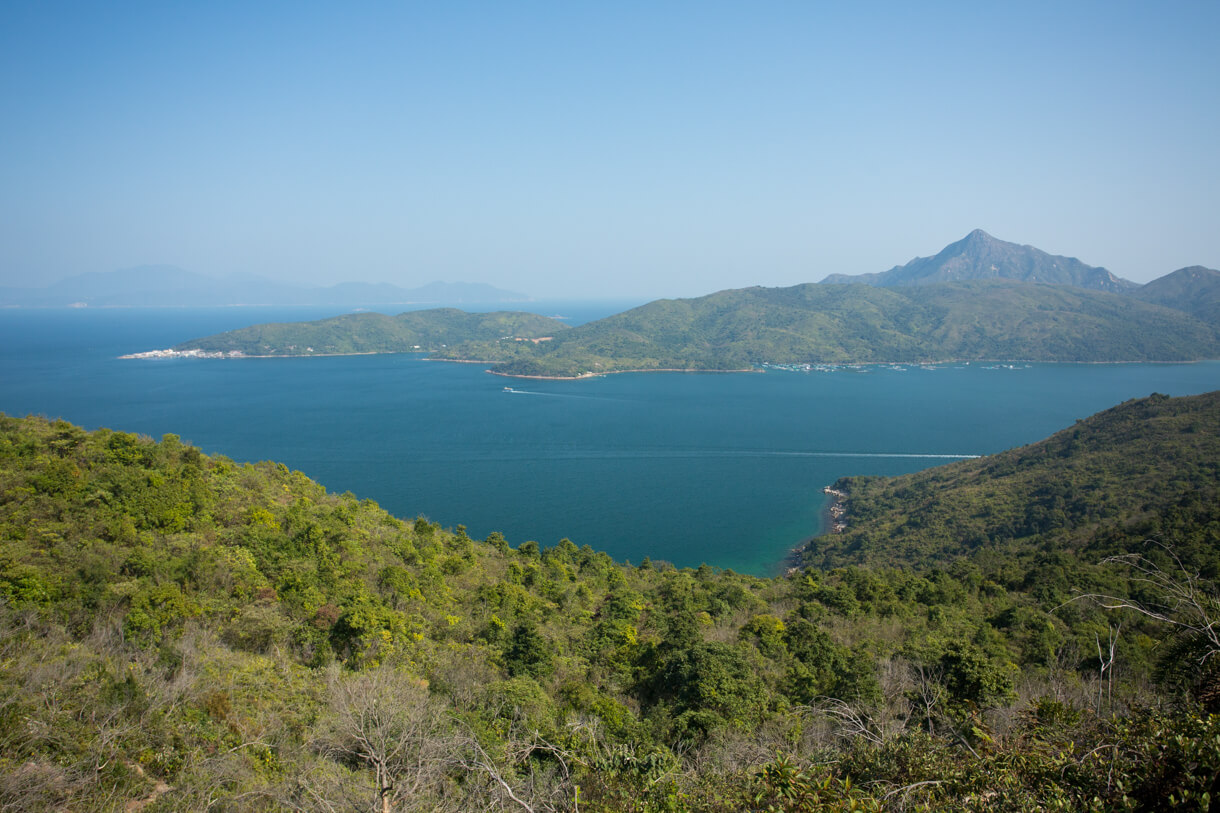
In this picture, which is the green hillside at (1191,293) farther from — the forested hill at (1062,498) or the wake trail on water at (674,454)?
the forested hill at (1062,498)

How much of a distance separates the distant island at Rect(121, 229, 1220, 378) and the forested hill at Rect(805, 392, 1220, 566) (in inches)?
2785

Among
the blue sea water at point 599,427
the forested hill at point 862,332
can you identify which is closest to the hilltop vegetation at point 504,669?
the blue sea water at point 599,427

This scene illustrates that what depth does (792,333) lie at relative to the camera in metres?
140

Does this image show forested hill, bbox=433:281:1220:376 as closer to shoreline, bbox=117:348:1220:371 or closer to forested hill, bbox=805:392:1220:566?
shoreline, bbox=117:348:1220:371

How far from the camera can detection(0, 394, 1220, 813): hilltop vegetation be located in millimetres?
5723

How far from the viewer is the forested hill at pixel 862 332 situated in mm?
121750

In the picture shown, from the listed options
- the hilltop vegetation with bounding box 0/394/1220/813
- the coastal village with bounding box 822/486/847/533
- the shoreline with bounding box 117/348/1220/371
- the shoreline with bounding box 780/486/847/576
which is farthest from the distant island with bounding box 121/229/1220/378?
the hilltop vegetation with bounding box 0/394/1220/813

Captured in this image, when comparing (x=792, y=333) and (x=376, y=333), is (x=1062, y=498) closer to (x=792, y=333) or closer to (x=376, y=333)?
(x=792, y=333)

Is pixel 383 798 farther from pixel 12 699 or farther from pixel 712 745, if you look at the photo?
pixel 712 745

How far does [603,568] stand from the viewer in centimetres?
2388

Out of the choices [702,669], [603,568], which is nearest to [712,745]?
[702,669]

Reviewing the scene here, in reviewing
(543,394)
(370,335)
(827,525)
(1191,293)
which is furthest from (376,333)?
(1191,293)

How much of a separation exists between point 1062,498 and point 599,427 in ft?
134

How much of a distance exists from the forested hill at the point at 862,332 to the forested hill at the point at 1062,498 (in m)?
71.4
